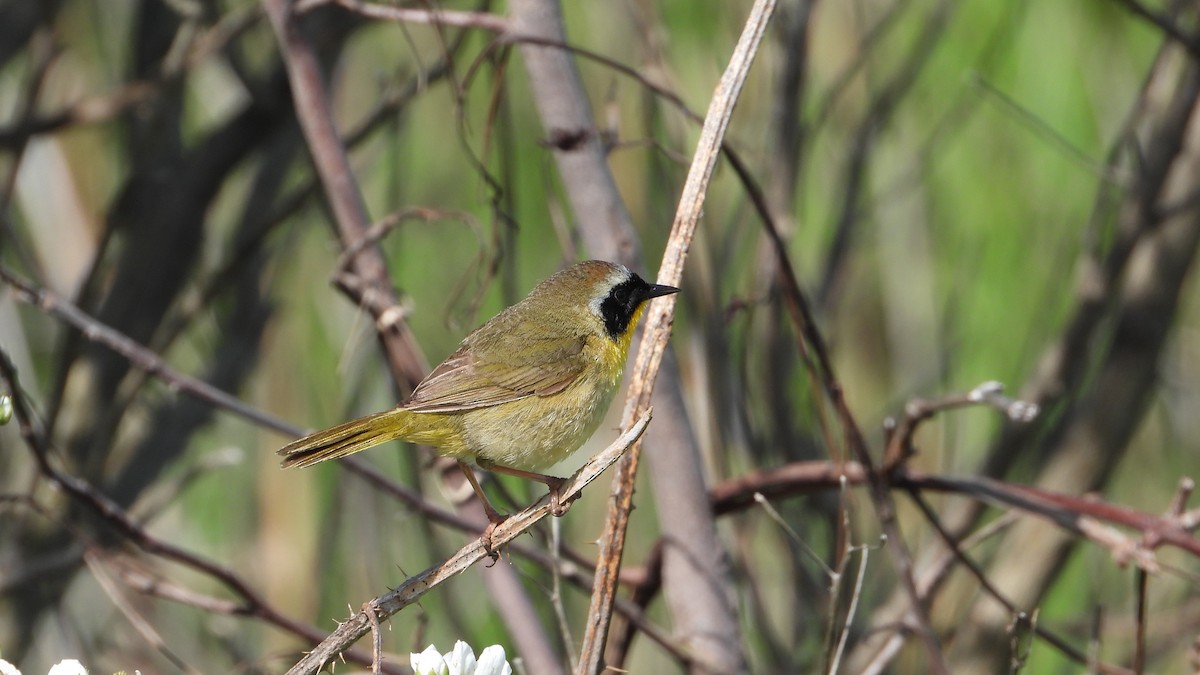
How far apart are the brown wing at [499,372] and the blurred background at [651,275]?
0.14m

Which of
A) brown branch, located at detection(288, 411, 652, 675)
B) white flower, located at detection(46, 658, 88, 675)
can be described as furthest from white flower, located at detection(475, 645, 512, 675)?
white flower, located at detection(46, 658, 88, 675)

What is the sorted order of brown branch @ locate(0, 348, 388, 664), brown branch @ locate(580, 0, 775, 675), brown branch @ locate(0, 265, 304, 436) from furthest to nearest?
brown branch @ locate(0, 265, 304, 436) → brown branch @ locate(0, 348, 388, 664) → brown branch @ locate(580, 0, 775, 675)

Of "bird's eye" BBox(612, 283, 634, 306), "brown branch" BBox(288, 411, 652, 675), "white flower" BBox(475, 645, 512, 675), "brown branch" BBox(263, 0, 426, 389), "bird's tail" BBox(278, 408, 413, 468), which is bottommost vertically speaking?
"white flower" BBox(475, 645, 512, 675)

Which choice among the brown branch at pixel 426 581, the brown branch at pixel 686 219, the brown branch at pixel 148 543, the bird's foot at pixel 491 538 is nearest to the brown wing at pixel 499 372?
the bird's foot at pixel 491 538

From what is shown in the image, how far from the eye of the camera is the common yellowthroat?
302 centimetres

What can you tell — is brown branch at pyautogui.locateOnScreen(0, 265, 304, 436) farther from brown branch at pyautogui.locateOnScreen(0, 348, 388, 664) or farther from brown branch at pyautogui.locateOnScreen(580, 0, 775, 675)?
brown branch at pyautogui.locateOnScreen(580, 0, 775, 675)

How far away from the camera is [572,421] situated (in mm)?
3115

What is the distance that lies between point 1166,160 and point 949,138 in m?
1.16

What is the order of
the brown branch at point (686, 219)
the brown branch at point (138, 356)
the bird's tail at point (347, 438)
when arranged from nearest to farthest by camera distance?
the brown branch at point (686, 219)
the bird's tail at point (347, 438)
the brown branch at point (138, 356)

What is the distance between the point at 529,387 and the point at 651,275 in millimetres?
1023

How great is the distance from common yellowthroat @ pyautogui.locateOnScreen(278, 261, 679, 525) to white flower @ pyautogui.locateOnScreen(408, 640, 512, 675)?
871 millimetres

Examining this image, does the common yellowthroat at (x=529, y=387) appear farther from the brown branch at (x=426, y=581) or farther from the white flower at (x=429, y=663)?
the white flower at (x=429, y=663)

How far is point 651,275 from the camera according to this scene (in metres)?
4.09

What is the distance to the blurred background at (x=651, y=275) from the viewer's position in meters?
3.79
